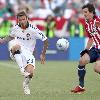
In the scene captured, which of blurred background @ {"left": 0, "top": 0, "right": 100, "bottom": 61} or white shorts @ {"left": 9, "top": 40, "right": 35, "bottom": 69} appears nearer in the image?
white shorts @ {"left": 9, "top": 40, "right": 35, "bottom": 69}

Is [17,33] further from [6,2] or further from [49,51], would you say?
[6,2]

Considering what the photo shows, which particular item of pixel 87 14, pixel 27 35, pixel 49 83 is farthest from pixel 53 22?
pixel 87 14

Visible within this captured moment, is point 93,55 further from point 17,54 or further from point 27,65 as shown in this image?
point 17,54

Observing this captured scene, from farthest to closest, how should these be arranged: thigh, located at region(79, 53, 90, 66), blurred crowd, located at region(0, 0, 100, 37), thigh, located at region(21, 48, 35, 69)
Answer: blurred crowd, located at region(0, 0, 100, 37) → thigh, located at region(79, 53, 90, 66) → thigh, located at region(21, 48, 35, 69)

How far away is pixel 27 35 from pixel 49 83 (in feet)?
8.81

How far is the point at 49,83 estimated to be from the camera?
1395 cm

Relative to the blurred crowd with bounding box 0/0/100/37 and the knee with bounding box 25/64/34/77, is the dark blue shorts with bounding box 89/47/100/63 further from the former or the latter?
the blurred crowd with bounding box 0/0/100/37

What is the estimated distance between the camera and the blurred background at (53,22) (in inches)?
894

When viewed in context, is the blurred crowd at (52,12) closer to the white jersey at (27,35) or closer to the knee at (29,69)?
the white jersey at (27,35)

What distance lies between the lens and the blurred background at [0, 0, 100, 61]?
22719mm

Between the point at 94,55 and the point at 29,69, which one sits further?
the point at 94,55

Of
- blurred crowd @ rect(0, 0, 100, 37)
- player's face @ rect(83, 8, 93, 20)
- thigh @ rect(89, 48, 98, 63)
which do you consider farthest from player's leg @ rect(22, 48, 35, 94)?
blurred crowd @ rect(0, 0, 100, 37)

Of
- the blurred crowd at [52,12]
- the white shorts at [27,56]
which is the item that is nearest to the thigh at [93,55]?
the white shorts at [27,56]

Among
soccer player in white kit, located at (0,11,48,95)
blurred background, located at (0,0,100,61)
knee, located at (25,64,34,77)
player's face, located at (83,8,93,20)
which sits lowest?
blurred background, located at (0,0,100,61)
